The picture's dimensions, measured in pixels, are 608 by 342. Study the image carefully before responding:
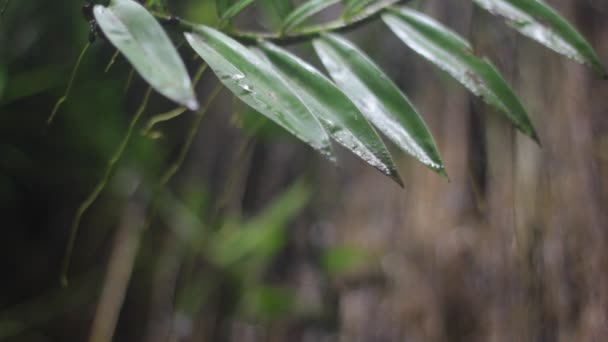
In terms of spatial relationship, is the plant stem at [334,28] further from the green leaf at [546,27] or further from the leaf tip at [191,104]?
the leaf tip at [191,104]

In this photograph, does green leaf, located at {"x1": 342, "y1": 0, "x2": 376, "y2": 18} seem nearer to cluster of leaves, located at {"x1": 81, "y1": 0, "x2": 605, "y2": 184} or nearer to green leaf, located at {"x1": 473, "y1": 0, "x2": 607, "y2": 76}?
cluster of leaves, located at {"x1": 81, "y1": 0, "x2": 605, "y2": 184}

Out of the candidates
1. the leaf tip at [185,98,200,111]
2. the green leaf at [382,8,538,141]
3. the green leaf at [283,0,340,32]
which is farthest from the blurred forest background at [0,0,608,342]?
the leaf tip at [185,98,200,111]

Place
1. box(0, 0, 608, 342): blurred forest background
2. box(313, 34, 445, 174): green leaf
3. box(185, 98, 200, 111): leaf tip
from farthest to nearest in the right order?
box(0, 0, 608, 342): blurred forest background
box(313, 34, 445, 174): green leaf
box(185, 98, 200, 111): leaf tip

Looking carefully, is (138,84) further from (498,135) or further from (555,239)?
(555,239)

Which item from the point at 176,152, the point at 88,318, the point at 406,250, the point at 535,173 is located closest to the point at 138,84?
the point at 176,152

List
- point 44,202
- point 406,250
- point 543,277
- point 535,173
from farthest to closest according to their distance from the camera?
point 44,202 < point 406,250 < point 535,173 < point 543,277

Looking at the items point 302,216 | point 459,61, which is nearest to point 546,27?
point 459,61

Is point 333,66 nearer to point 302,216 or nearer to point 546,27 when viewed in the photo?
point 546,27
